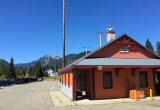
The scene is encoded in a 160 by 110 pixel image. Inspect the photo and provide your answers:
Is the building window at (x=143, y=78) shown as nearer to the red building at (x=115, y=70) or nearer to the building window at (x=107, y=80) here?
the red building at (x=115, y=70)

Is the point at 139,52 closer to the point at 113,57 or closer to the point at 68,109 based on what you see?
the point at 113,57

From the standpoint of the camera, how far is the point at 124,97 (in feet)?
47.6

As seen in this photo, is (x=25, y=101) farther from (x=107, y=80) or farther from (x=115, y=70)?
(x=115, y=70)

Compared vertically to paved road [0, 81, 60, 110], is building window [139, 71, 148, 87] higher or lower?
higher

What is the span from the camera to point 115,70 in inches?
575

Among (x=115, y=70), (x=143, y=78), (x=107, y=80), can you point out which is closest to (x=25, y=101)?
(x=107, y=80)

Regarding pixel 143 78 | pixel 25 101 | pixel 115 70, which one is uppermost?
pixel 115 70

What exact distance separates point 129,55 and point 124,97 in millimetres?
4109

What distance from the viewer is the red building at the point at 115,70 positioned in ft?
44.8

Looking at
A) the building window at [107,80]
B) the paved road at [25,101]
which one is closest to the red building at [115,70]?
the building window at [107,80]

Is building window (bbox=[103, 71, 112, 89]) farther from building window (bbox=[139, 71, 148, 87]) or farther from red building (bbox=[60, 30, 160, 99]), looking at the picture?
building window (bbox=[139, 71, 148, 87])

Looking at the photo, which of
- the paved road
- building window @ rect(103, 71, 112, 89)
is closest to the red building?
building window @ rect(103, 71, 112, 89)

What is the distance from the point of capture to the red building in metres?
13.7

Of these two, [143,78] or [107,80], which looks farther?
[143,78]
